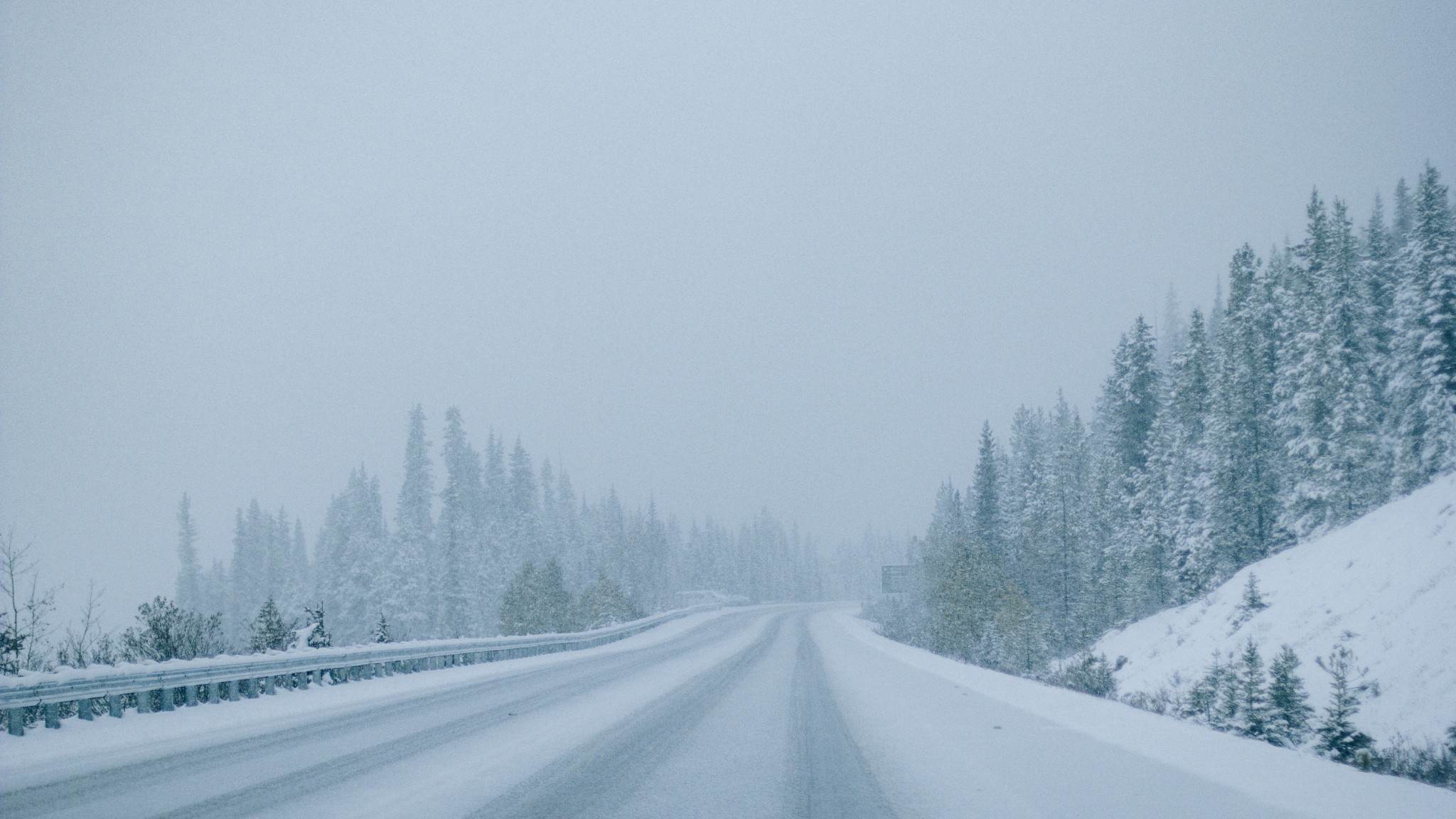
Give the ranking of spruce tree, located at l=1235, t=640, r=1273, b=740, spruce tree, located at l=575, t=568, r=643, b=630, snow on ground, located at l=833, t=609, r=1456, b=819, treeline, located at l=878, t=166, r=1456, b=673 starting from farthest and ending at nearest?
spruce tree, located at l=575, t=568, r=643, b=630 < treeline, located at l=878, t=166, r=1456, b=673 < spruce tree, located at l=1235, t=640, r=1273, b=740 < snow on ground, located at l=833, t=609, r=1456, b=819

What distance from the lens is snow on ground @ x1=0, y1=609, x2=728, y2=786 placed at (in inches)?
329

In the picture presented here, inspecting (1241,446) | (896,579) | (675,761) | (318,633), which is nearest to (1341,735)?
(675,761)

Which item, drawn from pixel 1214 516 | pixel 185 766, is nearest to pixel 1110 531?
pixel 1214 516

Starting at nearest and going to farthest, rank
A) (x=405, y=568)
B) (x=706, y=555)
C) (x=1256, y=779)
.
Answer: (x=1256, y=779), (x=405, y=568), (x=706, y=555)

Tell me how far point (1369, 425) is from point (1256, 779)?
3502cm

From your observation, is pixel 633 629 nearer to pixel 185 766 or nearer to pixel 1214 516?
pixel 1214 516

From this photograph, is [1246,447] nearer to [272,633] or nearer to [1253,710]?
[1253,710]

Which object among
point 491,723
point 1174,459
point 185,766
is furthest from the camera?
point 1174,459

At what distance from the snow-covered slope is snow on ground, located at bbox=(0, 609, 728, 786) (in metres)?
17.4

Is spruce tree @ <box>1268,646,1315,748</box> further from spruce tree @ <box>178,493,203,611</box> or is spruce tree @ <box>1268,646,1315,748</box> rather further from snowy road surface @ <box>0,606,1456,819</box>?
spruce tree @ <box>178,493,203,611</box>

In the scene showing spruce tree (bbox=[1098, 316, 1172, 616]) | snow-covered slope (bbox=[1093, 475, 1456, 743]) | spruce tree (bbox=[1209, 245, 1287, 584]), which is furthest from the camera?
spruce tree (bbox=[1098, 316, 1172, 616])

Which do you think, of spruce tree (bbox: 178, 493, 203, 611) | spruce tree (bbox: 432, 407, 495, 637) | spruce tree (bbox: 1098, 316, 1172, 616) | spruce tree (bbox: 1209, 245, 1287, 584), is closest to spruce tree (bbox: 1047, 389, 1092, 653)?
spruce tree (bbox: 1098, 316, 1172, 616)

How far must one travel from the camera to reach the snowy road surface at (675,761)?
620cm

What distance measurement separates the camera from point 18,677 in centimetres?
974
